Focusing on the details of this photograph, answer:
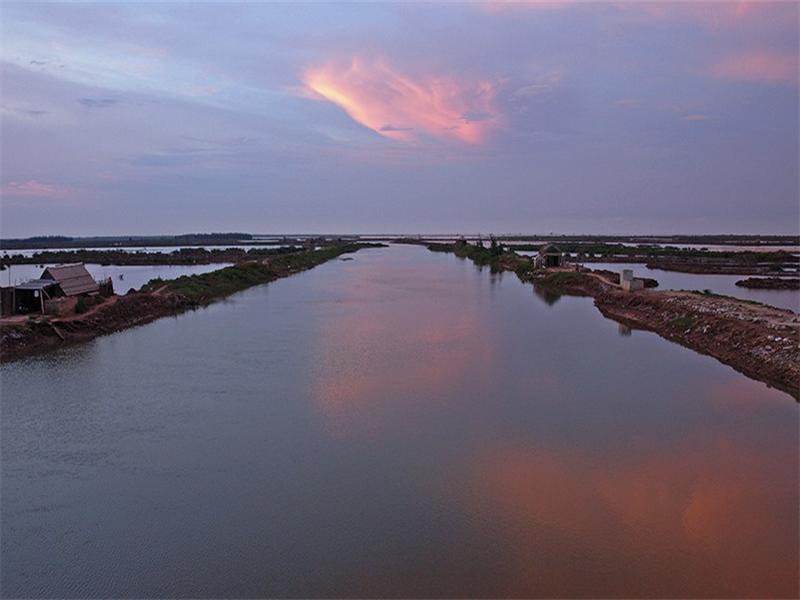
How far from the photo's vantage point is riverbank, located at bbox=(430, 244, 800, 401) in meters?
11.4

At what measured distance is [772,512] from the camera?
231 inches

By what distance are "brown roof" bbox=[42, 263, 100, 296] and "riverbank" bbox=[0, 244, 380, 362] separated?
26.5 inches

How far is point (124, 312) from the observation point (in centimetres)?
1808

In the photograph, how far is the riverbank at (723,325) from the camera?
1135 cm

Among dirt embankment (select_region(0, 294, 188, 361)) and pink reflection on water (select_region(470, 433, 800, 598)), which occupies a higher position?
dirt embankment (select_region(0, 294, 188, 361))

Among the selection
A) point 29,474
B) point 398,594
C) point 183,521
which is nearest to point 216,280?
point 29,474

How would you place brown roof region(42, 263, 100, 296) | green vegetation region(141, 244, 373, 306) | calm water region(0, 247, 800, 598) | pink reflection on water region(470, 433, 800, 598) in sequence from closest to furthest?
pink reflection on water region(470, 433, 800, 598), calm water region(0, 247, 800, 598), brown roof region(42, 263, 100, 296), green vegetation region(141, 244, 373, 306)

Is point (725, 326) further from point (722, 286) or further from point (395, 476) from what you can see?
point (722, 286)

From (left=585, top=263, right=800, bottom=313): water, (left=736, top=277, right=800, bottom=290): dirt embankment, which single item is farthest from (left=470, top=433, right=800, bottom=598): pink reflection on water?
(left=736, top=277, right=800, bottom=290): dirt embankment

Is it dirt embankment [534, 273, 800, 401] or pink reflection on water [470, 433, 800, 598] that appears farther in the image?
dirt embankment [534, 273, 800, 401]

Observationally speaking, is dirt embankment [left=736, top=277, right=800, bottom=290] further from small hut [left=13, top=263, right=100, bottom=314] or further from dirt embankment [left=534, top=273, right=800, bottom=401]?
small hut [left=13, top=263, right=100, bottom=314]

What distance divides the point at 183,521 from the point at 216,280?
75.1 feet

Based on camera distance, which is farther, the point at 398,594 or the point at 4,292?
the point at 4,292

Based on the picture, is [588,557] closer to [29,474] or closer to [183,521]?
[183,521]
